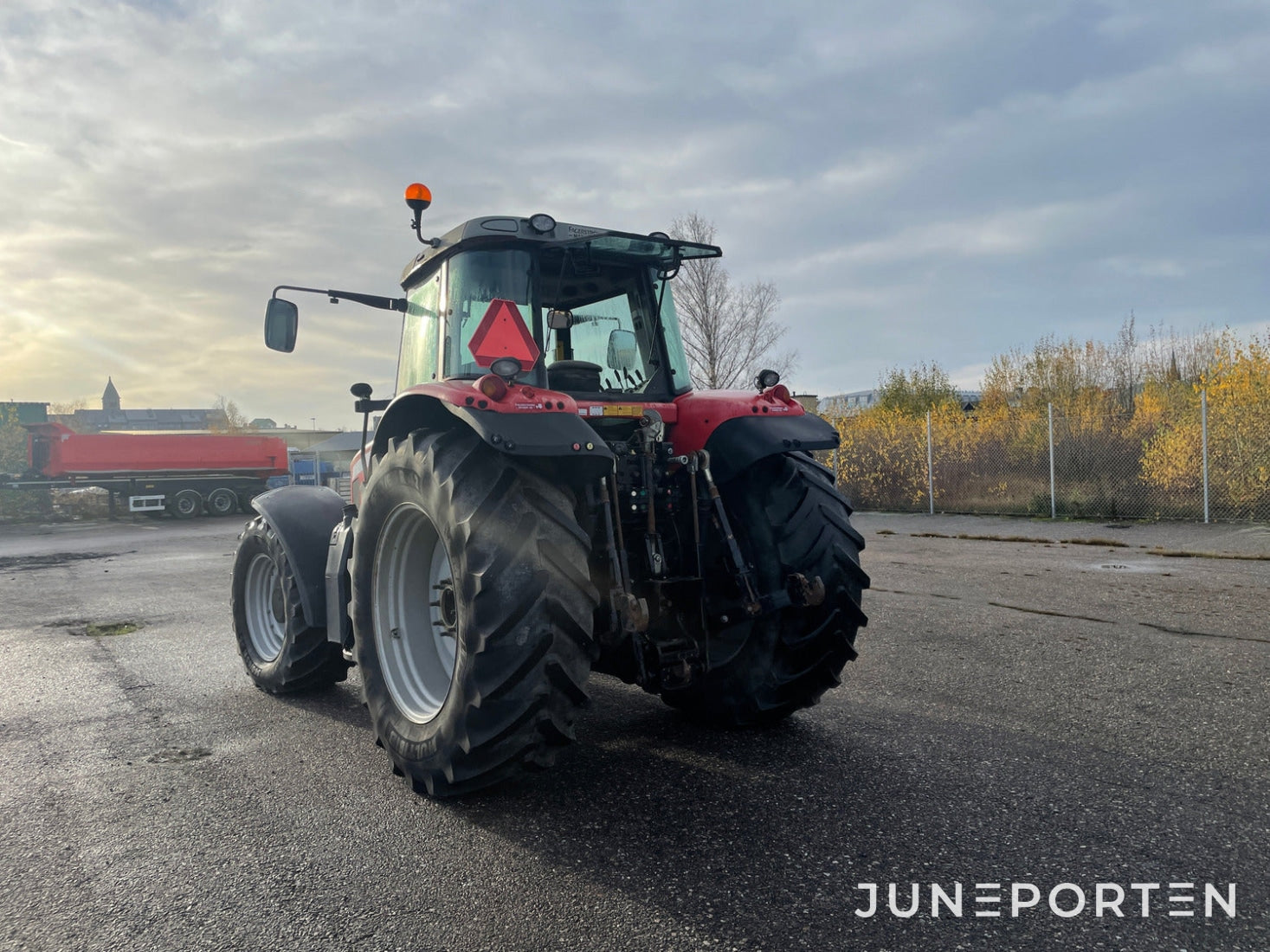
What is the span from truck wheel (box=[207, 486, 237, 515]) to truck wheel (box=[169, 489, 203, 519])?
45cm

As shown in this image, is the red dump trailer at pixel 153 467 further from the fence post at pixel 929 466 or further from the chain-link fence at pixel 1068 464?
the fence post at pixel 929 466

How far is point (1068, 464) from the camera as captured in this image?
14383mm

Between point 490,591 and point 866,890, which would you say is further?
point 490,591

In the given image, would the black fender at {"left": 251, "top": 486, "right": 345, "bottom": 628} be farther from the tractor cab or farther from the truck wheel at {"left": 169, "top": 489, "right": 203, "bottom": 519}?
the truck wheel at {"left": 169, "top": 489, "right": 203, "bottom": 519}

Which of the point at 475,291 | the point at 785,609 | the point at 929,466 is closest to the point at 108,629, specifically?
the point at 475,291

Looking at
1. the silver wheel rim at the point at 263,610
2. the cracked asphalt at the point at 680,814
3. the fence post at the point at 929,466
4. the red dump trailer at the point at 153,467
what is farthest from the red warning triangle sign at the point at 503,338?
the red dump trailer at the point at 153,467

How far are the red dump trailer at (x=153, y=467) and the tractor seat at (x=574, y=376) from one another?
27.5 m

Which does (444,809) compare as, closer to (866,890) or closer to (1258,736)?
(866,890)

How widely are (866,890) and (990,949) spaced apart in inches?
14.5

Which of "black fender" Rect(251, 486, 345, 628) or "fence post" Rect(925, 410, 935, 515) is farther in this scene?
"fence post" Rect(925, 410, 935, 515)

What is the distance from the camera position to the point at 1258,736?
136 inches

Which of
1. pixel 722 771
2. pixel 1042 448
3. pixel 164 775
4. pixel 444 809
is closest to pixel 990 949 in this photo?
pixel 722 771

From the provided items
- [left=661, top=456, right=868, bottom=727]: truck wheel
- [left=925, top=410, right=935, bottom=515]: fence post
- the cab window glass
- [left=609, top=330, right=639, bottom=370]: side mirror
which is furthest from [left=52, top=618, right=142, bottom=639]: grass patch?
[left=925, top=410, right=935, bottom=515]: fence post

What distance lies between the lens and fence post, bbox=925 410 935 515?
16453mm
